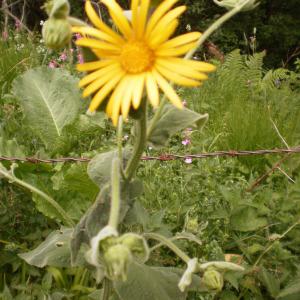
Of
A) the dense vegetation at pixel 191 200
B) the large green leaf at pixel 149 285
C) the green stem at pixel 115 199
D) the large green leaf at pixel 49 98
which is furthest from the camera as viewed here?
the large green leaf at pixel 49 98

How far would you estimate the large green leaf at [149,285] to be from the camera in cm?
133

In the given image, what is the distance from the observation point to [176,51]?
37.7 inches

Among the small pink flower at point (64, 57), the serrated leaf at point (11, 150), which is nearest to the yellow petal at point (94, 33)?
the serrated leaf at point (11, 150)

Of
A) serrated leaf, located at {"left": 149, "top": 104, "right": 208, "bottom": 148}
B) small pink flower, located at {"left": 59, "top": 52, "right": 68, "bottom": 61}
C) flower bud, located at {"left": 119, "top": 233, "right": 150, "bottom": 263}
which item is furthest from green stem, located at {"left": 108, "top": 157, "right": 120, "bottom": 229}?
small pink flower, located at {"left": 59, "top": 52, "right": 68, "bottom": 61}

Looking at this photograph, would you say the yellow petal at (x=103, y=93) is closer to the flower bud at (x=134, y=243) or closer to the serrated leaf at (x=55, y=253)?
the flower bud at (x=134, y=243)

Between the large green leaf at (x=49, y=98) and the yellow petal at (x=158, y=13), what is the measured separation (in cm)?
185

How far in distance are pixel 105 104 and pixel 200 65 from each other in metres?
0.25

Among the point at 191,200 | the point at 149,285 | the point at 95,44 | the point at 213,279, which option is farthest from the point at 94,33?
the point at 191,200

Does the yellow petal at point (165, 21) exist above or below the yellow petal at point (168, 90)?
above

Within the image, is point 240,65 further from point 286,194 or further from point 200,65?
point 200,65

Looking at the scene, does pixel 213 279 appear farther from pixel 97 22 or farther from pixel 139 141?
pixel 97 22

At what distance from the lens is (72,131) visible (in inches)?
109

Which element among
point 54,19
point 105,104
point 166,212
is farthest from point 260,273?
point 54,19

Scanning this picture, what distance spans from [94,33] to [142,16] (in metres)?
0.09
